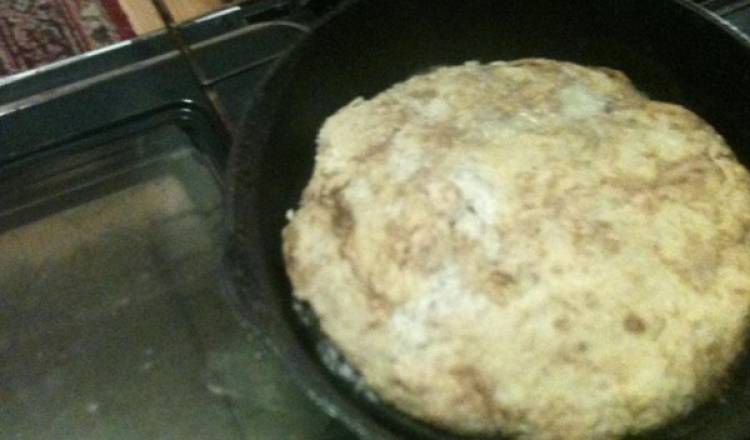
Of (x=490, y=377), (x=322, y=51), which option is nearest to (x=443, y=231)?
(x=490, y=377)

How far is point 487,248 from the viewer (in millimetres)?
758

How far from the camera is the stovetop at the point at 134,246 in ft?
2.90

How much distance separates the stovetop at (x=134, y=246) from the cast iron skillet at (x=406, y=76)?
69 millimetres

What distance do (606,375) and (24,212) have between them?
765 millimetres

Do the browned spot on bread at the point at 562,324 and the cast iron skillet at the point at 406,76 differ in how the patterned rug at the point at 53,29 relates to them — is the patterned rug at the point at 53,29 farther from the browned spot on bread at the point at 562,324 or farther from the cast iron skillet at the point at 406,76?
the browned spot on bread at the point at 562,324

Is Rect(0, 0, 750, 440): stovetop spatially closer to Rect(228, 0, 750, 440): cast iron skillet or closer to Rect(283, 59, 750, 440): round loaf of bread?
Rect(228, 0, 750, 440): cast iron skillet

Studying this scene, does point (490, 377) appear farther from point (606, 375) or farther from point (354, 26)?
point (354, 26)

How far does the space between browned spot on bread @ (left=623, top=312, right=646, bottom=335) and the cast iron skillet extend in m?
0.09

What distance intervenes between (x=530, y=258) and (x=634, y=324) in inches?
4.4

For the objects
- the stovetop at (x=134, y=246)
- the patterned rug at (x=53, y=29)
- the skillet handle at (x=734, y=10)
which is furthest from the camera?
the patterned rug at (x=53, y=29)

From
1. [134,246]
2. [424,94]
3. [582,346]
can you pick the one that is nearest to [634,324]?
[582,346]

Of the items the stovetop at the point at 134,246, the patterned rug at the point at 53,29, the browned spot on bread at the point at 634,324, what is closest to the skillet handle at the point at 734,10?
the stovetop at the point at 134,246

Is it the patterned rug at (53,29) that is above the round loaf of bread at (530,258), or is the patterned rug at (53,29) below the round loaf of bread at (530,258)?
above

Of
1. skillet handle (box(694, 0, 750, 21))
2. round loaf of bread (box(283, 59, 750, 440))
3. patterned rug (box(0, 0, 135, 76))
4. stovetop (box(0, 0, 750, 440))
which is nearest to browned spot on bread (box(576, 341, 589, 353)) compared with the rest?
round loaf of bread (box(283, 59, 750, 440))
